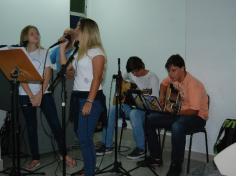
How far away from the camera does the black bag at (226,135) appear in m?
3.28

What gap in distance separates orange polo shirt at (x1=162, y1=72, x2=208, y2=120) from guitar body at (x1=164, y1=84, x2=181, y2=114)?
0.13ft

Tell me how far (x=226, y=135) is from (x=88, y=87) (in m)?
1.62

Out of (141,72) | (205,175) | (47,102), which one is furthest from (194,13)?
(205,175)

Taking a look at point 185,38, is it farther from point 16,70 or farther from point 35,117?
point 16,70

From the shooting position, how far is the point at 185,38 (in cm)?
409

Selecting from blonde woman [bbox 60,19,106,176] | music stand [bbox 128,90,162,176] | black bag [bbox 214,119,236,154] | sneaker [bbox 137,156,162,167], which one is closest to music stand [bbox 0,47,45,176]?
blonde woman [bbox 60,19,106,176]

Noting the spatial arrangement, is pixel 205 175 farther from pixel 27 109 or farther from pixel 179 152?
pixel 27 109

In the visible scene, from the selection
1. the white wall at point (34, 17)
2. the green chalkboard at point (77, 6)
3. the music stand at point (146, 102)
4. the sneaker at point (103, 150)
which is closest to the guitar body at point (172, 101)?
the music stand at point (146, 102)

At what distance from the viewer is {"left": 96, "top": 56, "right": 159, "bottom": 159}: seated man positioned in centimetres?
403

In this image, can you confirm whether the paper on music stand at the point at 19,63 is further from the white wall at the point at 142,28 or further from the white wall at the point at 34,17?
the white wall at the point at 142,28

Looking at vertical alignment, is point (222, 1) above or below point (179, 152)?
above

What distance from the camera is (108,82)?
5363mm

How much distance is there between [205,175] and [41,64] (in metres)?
2.28

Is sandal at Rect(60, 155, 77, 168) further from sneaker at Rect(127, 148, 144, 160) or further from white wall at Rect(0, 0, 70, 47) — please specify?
white wall at Rect(0, 0, 70, 47)
